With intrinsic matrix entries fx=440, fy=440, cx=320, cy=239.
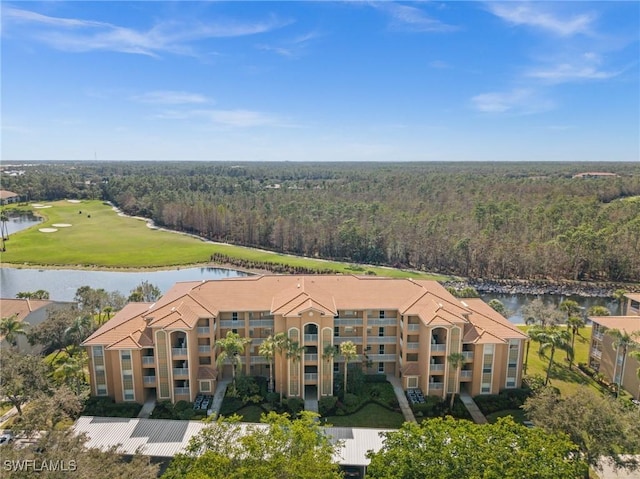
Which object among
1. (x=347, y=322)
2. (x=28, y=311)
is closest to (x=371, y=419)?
(x=347, y=322)

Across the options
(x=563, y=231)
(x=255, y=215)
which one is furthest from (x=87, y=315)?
(x=563, y=231)

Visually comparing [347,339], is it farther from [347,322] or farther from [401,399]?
[401,399]

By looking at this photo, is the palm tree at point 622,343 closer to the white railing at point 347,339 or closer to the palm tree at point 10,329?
the white railing at point 347,339

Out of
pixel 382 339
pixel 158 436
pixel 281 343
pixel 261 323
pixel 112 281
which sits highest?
pixel 281 343

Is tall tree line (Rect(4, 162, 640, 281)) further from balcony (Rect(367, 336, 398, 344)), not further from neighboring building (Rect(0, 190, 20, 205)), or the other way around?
balcony (Rect(367, 336, 398, 344))

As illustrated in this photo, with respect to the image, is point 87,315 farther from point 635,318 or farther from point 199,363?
point 635,318

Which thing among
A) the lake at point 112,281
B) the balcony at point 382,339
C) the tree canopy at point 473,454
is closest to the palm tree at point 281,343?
the balcony at point 382,339
